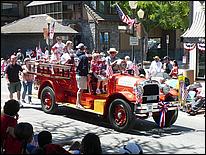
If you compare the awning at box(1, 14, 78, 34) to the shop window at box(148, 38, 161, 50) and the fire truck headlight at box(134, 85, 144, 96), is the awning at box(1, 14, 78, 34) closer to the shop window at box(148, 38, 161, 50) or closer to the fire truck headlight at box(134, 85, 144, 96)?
the shop window at box(148, 38, 161, 50)

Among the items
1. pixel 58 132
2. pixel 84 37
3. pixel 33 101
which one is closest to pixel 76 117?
pixel 58 132

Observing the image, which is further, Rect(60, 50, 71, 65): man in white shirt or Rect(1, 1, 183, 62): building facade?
Rect(1, 1, 183, 62): building facade

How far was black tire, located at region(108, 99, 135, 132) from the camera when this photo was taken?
9078 millimetres

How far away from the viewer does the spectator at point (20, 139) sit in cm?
497

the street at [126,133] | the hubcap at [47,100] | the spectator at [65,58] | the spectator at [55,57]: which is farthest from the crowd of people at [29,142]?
the spectator at [55,57]

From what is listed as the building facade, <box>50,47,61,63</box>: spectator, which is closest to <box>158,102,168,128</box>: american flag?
<box>50,47,61,63</box>: spectator

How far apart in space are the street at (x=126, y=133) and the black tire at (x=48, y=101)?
0.56ft

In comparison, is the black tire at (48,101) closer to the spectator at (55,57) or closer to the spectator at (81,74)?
the spectator at (55,57)

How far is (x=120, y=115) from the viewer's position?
934cm

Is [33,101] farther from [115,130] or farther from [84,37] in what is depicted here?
[84,37]

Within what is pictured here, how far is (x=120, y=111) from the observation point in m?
9.34

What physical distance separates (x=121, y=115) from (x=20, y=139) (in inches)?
176

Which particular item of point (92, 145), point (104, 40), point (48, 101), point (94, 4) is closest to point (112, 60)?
point (48, 101)

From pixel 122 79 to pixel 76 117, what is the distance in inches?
88.3
